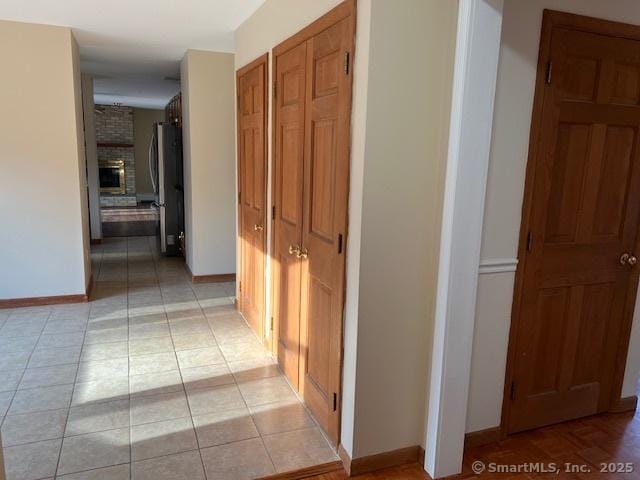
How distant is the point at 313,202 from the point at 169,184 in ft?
13.7

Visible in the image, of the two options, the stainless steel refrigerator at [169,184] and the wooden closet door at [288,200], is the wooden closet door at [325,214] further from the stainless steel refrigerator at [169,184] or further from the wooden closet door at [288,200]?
the stainless steel refrigerator at [169,184]

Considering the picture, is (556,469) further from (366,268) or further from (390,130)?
(390,130)

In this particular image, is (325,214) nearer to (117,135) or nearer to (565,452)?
(565,452)

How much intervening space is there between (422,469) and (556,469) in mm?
638

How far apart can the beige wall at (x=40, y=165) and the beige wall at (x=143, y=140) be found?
7.97 metres

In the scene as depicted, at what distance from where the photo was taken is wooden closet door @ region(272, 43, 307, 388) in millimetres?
2609

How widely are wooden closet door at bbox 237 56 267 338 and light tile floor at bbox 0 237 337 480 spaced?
276 mm

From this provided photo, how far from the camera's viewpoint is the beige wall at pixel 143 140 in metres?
11.9

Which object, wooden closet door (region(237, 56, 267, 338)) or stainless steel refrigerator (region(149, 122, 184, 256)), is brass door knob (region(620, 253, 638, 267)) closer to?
wooden closet door (region(237, 56, 267, 338))

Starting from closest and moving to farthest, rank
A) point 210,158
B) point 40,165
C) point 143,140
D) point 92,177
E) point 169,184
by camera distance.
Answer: point 40,165, point 210,158, point 169,184, point 92,177, point 143,140

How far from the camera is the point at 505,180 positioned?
2123 millimetres

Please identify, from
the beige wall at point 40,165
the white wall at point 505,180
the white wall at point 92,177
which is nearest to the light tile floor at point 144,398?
the beige wall at point 40,165

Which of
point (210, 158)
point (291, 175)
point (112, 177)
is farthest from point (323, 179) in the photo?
point (112, 177)

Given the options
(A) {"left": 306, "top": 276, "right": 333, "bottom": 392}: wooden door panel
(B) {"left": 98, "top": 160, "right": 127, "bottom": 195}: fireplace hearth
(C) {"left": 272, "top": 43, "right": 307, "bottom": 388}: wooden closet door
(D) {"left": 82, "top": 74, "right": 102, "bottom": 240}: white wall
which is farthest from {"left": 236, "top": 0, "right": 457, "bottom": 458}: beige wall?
(B) {"left": 98, "top": 160, "right": 127, "bottom": 195}: fireplace hearth
